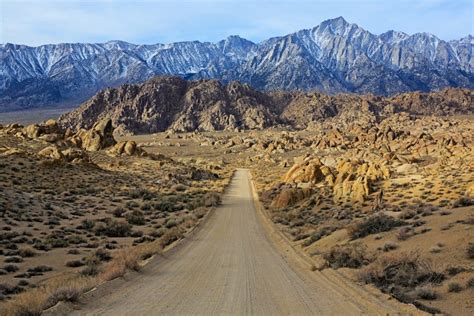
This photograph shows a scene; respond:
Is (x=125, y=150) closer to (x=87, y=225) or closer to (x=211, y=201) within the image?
(x=211, y=201)

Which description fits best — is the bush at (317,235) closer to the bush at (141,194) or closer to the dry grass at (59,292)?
the dry grass at (59,292)

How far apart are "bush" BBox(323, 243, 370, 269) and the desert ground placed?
0.17 ft

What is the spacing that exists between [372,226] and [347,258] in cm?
538

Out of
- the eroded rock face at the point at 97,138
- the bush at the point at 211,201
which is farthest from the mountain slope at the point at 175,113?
the bush at the point at 211,201

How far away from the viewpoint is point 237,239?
24.2 meters

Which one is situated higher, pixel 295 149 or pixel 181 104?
pixel 181 104

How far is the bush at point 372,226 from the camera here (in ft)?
66.4

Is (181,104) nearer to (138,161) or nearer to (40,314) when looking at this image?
(138,161)

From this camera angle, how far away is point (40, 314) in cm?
943

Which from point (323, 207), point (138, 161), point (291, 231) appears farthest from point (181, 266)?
point (138, 161)

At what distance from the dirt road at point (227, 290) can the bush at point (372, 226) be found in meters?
3.49

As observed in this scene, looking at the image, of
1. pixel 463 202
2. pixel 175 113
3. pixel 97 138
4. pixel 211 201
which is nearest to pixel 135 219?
pixel 211 201

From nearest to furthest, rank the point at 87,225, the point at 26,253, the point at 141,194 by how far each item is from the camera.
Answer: the point at 26,253, the point at 87,225, the point at 141,194

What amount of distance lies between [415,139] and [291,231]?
6755 centimetres
